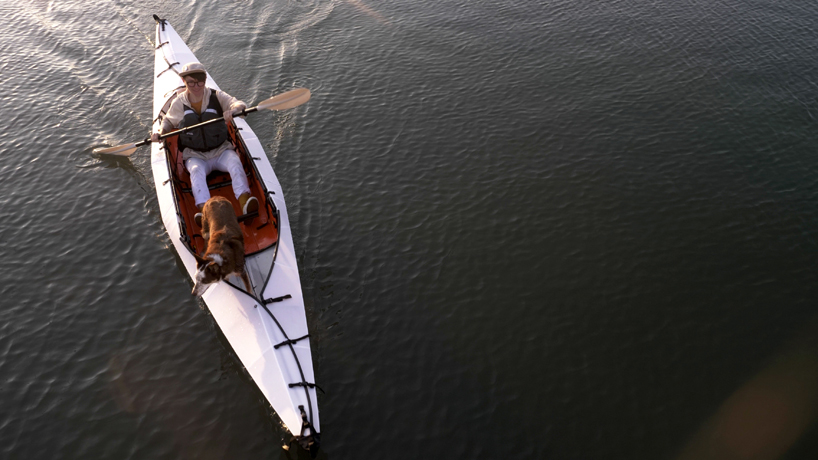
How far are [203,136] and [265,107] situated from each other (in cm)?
174

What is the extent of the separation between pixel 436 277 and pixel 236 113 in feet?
20.6

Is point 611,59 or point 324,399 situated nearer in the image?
point 324,399

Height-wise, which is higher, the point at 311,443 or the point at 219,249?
the point at 219,249

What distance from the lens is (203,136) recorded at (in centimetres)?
1342

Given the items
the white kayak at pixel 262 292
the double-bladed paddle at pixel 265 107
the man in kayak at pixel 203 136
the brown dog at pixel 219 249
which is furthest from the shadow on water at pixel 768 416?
the double-bladed paddle at pixel 265 107

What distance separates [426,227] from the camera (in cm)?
1477

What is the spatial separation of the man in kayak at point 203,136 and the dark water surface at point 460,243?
6.88 feet

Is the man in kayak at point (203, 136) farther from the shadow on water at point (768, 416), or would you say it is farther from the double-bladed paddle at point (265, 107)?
the shadow on water at point (768, 416)

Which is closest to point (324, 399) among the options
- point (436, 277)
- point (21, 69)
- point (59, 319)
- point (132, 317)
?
point (436, 277)

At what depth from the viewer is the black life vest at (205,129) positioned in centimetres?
1327

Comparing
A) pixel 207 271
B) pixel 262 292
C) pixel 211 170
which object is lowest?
pixel 262 292

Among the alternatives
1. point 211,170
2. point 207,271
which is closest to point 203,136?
point 211,170

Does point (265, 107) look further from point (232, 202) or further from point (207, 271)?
point (207, 271)

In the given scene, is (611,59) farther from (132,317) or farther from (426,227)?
(132,317)
